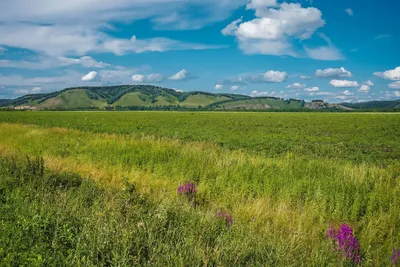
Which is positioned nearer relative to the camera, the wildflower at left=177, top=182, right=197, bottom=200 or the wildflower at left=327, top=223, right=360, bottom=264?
the wildflower at left=327, top=223, right=360, bottom=264

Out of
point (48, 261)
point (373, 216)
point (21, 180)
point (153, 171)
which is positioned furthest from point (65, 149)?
point (373, 216)

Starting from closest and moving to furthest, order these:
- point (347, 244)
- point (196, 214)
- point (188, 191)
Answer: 1. point (347, 244)
2. point (196, 214)
3. point (188, 191)

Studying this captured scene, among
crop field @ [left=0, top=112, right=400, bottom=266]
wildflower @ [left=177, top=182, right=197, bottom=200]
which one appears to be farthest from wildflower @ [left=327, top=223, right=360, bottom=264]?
wildflower @ [left=177, top=182, right=197, bottom=200]

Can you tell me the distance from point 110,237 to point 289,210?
4.41 meters

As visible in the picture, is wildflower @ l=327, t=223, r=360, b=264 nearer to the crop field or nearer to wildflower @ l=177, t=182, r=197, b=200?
the crop field

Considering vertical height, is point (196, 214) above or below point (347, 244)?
above

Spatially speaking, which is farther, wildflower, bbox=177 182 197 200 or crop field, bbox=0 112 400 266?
wildflower, bbox=177 182 197 200

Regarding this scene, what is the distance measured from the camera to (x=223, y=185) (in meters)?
8.89

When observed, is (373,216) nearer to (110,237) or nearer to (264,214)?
(264,214)

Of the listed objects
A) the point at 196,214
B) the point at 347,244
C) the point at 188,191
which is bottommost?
the point at 347,244

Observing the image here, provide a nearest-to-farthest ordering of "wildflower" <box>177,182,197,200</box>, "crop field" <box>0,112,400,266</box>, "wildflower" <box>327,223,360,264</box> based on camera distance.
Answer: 1. "crop field" <box>0,112,400,266</box>
2. "wildflower" <box>327,223,360,264</box>
3. "wildflower" <box>177,182,197,200</box>

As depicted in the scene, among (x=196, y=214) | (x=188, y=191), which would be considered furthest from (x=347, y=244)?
(x=188, y=191)

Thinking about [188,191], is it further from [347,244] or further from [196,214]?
[347,244]

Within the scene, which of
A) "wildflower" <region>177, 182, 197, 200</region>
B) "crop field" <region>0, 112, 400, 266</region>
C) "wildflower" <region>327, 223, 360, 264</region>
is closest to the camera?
"crop field" <region>0, 112, 400, 266</region>
